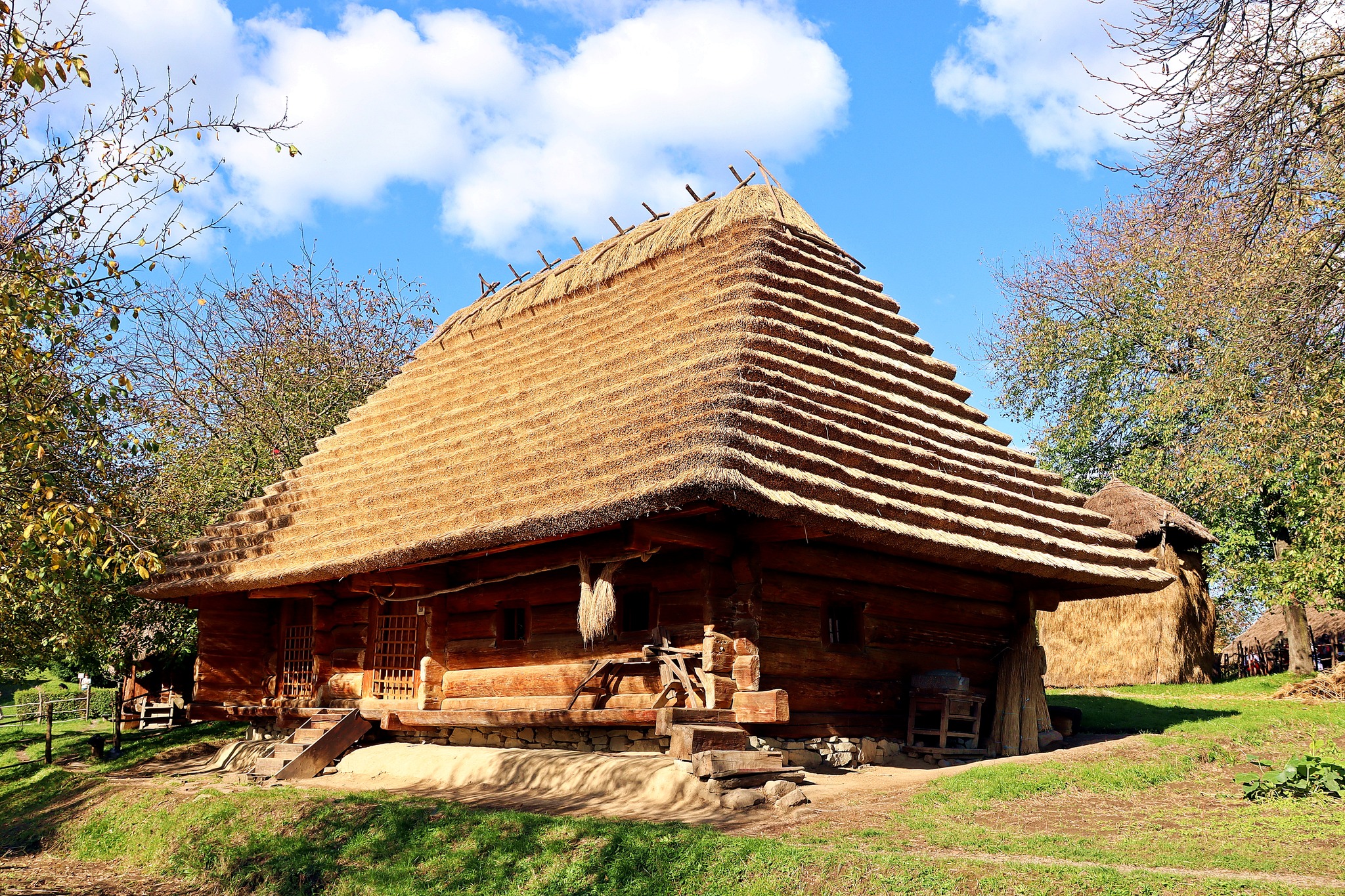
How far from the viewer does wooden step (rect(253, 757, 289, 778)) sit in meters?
13.0

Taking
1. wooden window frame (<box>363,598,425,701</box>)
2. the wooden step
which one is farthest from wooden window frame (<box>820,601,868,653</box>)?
the wooden step

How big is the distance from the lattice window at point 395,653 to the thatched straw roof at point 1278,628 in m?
22.1

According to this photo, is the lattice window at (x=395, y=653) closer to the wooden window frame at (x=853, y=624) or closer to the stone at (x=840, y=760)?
the wooden window frame at (x=853, y=624)

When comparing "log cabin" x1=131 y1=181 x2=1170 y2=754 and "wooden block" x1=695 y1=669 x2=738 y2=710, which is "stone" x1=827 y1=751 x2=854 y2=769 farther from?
"wooden block" x1=695 y1=669 x2=738 y2=710

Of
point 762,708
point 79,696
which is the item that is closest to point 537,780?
point 762,708

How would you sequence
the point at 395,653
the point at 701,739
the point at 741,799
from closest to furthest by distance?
the point at 741,799, the point at 701,739, the point at 395,653

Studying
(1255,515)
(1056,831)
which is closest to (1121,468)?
(1255,515)

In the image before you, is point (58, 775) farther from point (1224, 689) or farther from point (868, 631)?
point (1224, 689)

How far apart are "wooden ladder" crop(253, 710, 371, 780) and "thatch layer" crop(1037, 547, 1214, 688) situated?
15627mm

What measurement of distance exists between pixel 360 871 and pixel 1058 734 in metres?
9.20

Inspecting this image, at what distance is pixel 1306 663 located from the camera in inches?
966

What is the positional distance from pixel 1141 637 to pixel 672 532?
16124 millimetres

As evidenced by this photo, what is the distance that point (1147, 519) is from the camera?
74.6 ft

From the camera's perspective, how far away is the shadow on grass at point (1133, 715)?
48.1 ft
